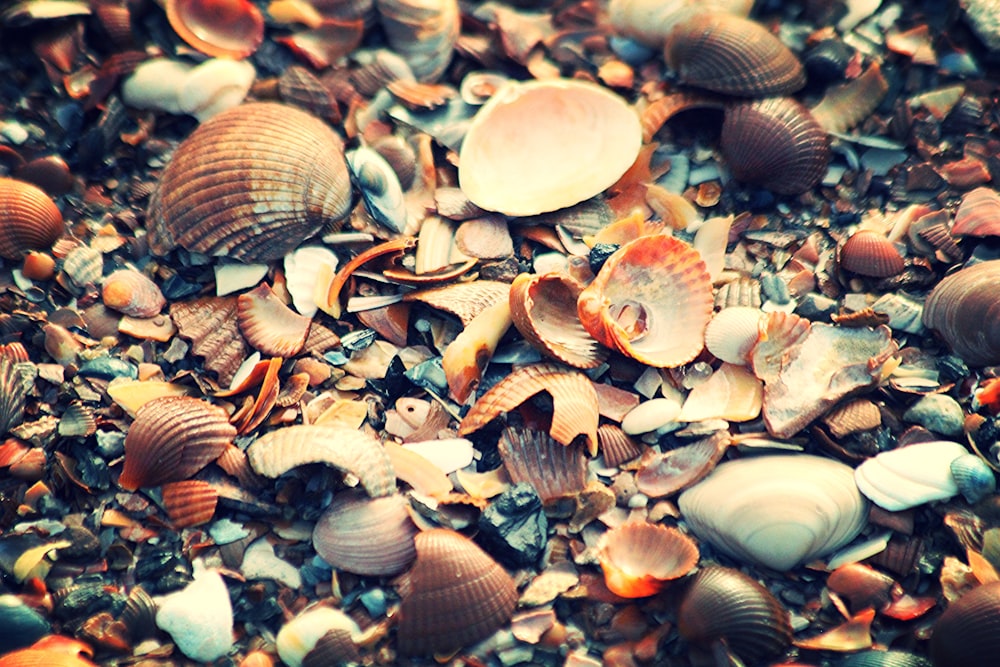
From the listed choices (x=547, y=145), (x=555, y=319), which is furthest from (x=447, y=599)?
(x=547, y=145)

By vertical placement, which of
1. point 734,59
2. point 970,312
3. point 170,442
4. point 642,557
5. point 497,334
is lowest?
point 642,557

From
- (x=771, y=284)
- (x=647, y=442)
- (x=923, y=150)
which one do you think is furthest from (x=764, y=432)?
(x=923, y=150)

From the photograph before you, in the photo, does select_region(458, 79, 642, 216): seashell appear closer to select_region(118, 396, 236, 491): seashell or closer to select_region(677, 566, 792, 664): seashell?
select_region(118, 396, 236, 491): seashell

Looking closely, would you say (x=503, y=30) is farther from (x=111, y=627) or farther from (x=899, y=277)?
(x=111, y=627)

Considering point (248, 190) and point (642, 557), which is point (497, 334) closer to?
point (642, 557)

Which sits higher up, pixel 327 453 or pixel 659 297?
pixel 659 297

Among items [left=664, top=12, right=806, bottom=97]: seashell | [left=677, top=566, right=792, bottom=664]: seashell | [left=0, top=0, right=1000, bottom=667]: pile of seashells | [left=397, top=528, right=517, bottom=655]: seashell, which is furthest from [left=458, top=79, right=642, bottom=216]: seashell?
[left=677, top=566, right=792, bottom=664]: seashell
